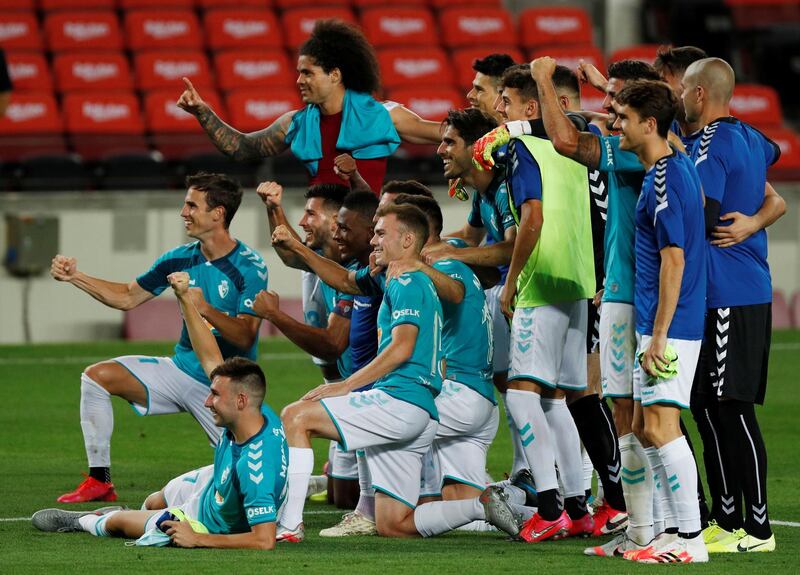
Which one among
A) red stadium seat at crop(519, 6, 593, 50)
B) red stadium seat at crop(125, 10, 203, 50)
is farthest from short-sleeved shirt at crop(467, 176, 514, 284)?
red stadium seat at crop(519, 6, 593, 50)

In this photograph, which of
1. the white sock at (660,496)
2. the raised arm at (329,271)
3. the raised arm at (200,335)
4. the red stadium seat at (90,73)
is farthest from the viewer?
the red stadium seat at (90,73)

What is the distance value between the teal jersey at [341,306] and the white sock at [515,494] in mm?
1063

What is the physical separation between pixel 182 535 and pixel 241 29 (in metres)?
13.6

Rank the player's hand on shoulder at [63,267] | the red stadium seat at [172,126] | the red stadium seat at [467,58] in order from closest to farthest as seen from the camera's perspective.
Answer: the player's hand on shoulder at [63,267]
the red stadium seat at [172,126]
the red stadium seat at [467,58]

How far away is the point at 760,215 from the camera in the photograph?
6520 mm

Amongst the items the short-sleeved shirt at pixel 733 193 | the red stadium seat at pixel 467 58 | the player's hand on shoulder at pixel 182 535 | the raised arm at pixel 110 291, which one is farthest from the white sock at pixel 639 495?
the red stadium seat at pixel 467 58

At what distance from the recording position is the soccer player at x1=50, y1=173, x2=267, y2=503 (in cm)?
812

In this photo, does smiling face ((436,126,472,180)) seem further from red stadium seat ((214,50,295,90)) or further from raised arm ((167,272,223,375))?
red stadium seat ((214,50,295,90))

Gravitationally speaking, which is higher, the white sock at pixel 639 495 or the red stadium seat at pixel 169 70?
the red stadium seat at pixel 169 70

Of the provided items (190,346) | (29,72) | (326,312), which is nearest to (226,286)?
(190,346)

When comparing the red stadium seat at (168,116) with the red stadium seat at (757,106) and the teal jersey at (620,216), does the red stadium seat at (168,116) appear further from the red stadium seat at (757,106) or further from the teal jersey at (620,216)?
the teal jersey at (620,216)

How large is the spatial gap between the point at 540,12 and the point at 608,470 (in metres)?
14.1

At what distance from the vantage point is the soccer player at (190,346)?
26.6 ft

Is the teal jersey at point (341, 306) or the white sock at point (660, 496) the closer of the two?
the white sock at point (660, 496)
